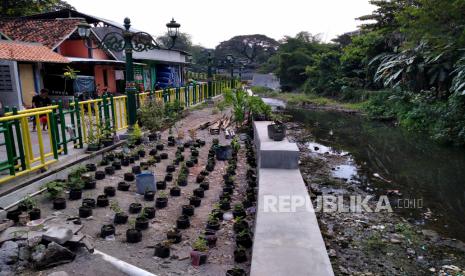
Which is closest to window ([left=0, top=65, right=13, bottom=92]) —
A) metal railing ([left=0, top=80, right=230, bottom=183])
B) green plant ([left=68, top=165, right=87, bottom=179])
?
metal railing ([left=0, top=80, right=230, bottom=183])

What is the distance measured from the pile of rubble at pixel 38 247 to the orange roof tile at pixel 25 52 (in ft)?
30.7

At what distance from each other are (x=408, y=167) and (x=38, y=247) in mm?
9719

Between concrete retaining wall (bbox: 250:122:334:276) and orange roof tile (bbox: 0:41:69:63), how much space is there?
31.4 feet

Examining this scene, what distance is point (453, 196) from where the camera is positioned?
295 inches

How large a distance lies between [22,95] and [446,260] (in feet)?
46.7

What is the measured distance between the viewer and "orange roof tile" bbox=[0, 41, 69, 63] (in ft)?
36.5

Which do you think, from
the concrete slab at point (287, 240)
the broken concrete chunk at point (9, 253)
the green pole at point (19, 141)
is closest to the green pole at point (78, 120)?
the green pole at point (19, 141)

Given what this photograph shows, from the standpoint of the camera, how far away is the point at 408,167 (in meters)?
10.0

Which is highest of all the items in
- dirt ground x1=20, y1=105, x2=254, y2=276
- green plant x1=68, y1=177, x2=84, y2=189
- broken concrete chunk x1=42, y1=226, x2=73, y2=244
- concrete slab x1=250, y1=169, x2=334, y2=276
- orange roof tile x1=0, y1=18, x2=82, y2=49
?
orange roof tile x1=0, y1=18, x2=82, y2=49

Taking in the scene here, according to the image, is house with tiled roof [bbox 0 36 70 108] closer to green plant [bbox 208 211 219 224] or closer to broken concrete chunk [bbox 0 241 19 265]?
broken concrete chunk [bbox 0 241 19 265]

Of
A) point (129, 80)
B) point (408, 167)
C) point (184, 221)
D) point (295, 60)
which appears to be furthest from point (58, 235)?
point (295, 60)

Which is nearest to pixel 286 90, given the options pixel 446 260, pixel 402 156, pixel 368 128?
pixel 368 128

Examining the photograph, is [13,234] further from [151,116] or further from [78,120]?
[151,116]

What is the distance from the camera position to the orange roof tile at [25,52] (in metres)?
11.1
